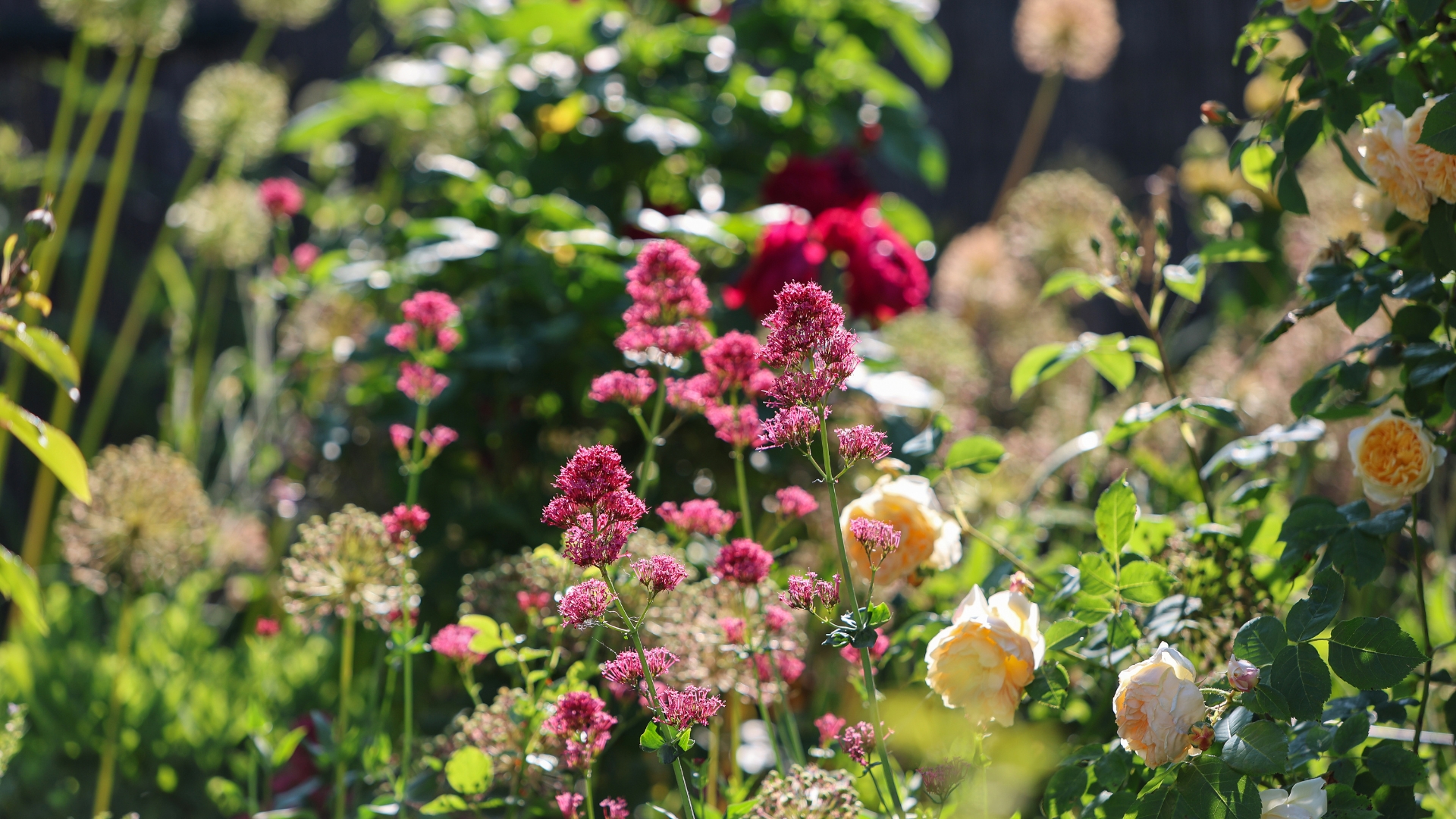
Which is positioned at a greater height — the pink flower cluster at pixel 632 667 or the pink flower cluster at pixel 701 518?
the pink flower cluster at pixel 701 518

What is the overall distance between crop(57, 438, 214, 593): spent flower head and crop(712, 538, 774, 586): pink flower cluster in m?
0.78

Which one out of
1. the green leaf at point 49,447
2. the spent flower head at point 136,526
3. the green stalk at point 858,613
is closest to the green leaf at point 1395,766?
the green stalk at point 858,613

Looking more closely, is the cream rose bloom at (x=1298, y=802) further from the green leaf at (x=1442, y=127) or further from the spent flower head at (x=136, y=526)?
the spent flower head at (x=136, y=526)

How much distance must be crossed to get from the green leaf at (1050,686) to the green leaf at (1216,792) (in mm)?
89

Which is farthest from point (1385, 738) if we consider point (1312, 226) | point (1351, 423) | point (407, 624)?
point (1312, 226)

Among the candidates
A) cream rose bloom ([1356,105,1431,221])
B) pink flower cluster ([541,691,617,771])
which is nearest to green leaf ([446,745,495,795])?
pink flower cluster ([541,691,617,771])

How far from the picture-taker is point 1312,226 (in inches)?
72.3

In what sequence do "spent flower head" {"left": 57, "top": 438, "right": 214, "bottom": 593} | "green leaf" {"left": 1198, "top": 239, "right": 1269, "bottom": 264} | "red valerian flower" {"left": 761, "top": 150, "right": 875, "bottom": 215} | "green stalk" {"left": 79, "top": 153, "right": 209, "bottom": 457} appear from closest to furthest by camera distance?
"green leaf" {"left": 1198, "top": 239, "right": 1269, "bottom": 264}
"spent flower head" {"left": 57, "top": 438, "right": 214, "bottom": 593}
"red valerian flower" {"left": 761, "top": 150, "right": 875, "bottom": 215}
"green stalk" {"left": 79, "top": 153, "right": 209, "bottom": 457}

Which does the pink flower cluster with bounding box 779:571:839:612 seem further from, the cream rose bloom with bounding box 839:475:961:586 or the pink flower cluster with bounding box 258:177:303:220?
the pink flower cluster with bounding box 258:177:303:220

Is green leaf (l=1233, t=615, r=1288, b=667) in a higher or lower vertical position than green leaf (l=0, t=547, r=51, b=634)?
lower

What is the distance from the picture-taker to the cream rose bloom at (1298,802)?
0.62 m

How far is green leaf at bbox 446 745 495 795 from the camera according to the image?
2.34 feet

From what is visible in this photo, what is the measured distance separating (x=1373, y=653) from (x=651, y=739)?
17.2 inches

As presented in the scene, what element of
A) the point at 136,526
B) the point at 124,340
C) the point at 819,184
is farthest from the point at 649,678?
the point at 124,340
